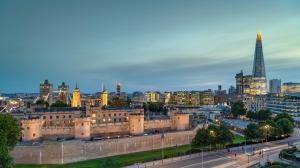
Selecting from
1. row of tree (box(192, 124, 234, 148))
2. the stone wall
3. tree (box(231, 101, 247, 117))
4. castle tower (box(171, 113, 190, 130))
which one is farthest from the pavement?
tree (box(231, 101, 247, 117))

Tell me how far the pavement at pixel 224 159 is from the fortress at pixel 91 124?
756 inches

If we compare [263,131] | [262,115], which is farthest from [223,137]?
[262,115]

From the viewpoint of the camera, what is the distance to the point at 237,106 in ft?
421

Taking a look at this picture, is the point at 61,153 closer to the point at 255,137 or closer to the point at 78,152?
the point at 78,152

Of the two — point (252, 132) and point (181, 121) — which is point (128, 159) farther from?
point (252, 132)

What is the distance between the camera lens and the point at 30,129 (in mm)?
60594

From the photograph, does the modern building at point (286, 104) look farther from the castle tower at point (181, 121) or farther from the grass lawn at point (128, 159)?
the grass lawn at point (128, 159)

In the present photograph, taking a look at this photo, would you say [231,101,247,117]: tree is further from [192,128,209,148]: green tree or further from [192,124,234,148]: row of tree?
[192,128,209,148]: green tree

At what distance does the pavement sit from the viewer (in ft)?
153

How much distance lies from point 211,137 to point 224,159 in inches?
305

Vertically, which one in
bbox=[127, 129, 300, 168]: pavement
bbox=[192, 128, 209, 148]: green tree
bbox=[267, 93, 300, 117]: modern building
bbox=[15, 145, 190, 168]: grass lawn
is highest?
bbox=[267, 93, 300, 117]: modern building

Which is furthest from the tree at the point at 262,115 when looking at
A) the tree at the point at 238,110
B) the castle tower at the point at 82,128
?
the castle tower at the point at 82,128

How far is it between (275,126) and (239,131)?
668 inches

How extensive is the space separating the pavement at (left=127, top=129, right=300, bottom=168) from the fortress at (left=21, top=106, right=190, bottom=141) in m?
19.2
